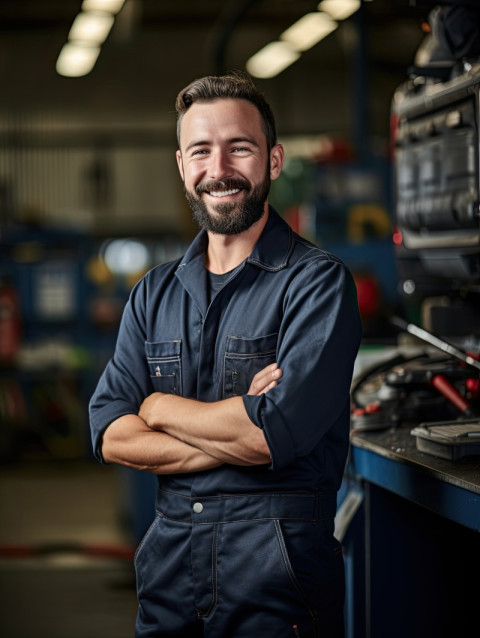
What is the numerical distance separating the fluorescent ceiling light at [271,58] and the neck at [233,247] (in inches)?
358

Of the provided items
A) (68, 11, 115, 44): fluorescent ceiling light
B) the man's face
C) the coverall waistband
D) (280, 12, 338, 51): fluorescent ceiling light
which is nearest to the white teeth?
the man's face

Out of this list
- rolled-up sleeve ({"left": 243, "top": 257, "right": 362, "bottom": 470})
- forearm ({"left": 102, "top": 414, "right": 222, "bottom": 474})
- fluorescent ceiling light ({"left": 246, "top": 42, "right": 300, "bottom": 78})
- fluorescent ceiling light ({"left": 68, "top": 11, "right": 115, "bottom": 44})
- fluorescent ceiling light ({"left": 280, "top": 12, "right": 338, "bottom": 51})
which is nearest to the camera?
rolled-up sleeve ({"left": 243, "top": 257, "right": 362, "bottom": 470})

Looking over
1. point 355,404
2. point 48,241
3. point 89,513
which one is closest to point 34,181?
point 48,241

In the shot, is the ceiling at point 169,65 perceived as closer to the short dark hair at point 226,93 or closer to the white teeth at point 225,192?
the short dark hair at point 226,93

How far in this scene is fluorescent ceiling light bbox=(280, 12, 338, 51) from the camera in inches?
377

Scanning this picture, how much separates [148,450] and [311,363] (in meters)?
0.43

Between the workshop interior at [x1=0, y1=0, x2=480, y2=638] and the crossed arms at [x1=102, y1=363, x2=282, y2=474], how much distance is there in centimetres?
45

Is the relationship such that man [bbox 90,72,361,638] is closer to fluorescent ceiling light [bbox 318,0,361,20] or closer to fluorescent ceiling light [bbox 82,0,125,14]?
fluorescent ceiling light [bbox 82,0,125,14]

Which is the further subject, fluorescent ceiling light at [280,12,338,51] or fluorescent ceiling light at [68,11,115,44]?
fluorescent ceiling light at [280,12,338,51]

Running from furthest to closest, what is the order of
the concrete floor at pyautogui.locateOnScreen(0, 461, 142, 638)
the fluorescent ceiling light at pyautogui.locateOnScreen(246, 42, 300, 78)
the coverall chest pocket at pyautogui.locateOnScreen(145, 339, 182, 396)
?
the fluorescent ceiling light at pyautogui.locateOnScreen(246, 42, 300, 78)
the concrete floor at pyautogui.locateOnScreen(0, 461, 142, 638)
the coverall chest pocket at pyautogui.locateOnScreen(145, 339, 182, 396)

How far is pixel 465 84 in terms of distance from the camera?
107 inches

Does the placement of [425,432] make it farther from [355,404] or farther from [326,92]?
[326,92]

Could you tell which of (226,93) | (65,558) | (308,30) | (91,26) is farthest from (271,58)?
(226,93)

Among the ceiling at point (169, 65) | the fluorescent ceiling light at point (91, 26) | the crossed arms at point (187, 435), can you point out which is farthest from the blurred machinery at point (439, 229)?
the ceiling at point (169, 65)
